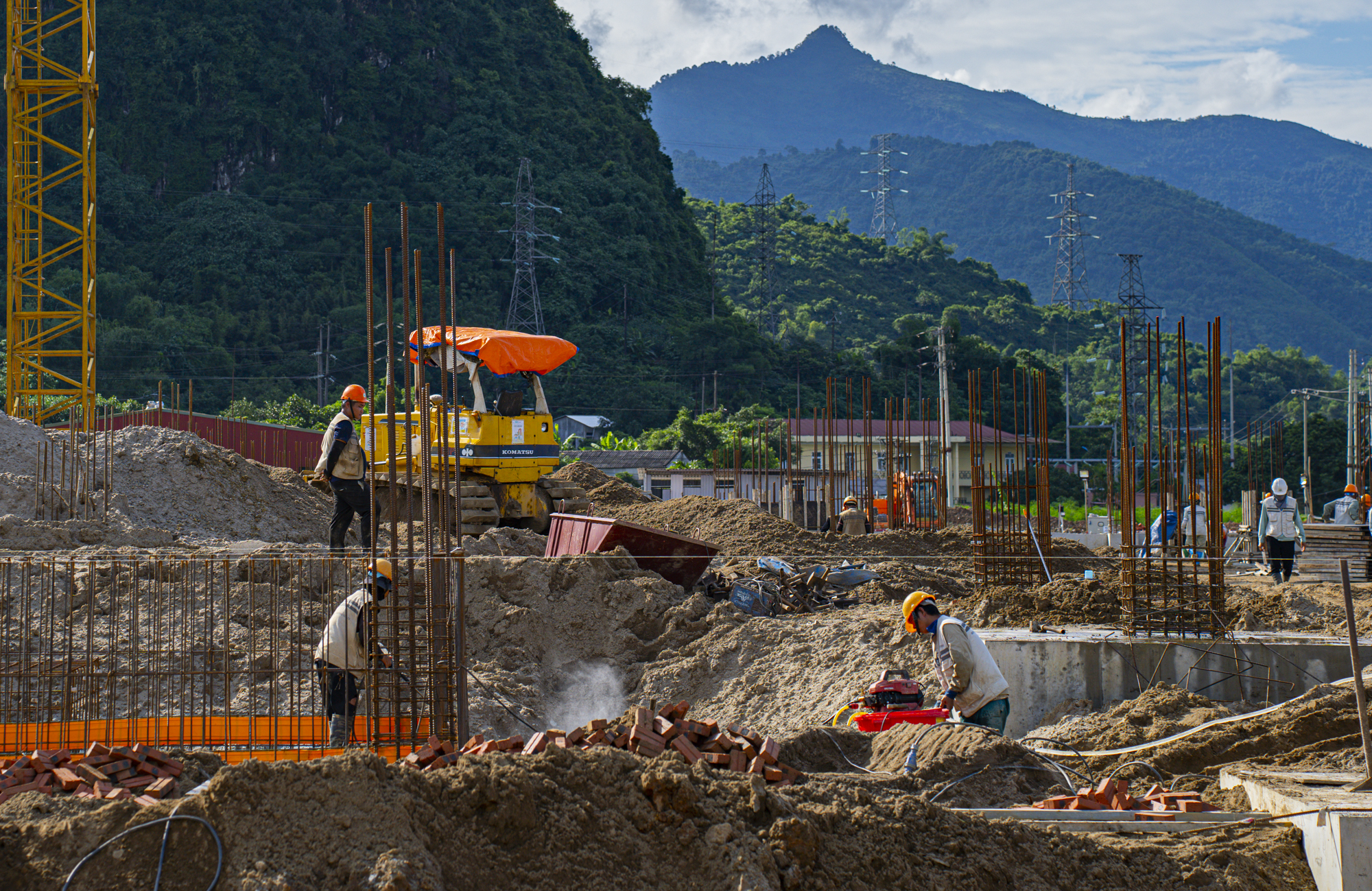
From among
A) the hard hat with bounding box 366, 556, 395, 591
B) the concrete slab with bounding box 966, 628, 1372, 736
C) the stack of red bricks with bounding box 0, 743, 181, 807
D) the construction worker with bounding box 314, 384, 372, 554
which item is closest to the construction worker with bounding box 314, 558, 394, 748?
the hard hat with bounding box 366, 556, 395, 591

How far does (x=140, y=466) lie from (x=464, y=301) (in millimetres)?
39581

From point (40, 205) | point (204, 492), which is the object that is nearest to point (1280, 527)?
point (204, 492)

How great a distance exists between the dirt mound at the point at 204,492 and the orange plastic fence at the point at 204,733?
7028 mm

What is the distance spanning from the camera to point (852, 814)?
187 inches

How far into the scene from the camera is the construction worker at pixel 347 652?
6.57 metres

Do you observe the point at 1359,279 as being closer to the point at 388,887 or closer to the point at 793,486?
the point at 793,486

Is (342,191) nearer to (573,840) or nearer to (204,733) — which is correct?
(204,733)

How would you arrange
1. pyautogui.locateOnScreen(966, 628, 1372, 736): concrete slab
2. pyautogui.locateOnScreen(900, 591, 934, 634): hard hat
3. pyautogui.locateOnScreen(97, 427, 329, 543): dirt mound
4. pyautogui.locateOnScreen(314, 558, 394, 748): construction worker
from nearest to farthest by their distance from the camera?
pyautogui.locateOnScreen(314, 558, 394, 748): construction worker → pyautogui.locateOnScreen(900, 591, 934, 634): hard hat → pyautogui.locateOnScreen(966, 628, 1372, 736): concrete slab → pyautogui.locateOnScreen(97, 427, 329, 543): dirt mound

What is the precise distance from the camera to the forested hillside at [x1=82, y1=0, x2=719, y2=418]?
171 feet

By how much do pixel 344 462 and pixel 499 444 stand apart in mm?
4921

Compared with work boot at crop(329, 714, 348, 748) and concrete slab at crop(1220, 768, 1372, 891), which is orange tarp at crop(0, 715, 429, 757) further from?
concrete slab at crop(1220, 768, 1372, 891)

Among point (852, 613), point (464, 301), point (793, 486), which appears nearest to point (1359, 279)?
point (464, 301)

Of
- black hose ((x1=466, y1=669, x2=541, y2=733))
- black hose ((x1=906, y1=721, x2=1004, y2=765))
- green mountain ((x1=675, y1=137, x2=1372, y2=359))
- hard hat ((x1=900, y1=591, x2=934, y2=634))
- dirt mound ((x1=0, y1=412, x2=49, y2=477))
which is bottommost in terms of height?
black hose ((x1=466, y1=669, x2=541, y2=733))

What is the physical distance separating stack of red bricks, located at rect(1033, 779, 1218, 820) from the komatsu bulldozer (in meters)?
10.5
